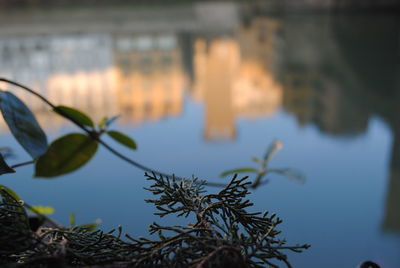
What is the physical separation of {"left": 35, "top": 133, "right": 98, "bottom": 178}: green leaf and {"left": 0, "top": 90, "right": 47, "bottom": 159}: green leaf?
96mm

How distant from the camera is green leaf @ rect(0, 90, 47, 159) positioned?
28 centimetres

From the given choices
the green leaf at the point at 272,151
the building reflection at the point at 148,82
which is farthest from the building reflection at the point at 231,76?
the green leaf at the point at 272,151

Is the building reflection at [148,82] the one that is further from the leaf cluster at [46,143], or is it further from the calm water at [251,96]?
the leaf cluster at [46,143]

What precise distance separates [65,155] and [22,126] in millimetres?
120

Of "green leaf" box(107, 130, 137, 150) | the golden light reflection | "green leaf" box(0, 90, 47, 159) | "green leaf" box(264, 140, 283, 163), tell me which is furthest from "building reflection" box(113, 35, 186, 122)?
"green leaf" box(0, 90, 47, 159)

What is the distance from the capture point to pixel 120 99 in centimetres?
246

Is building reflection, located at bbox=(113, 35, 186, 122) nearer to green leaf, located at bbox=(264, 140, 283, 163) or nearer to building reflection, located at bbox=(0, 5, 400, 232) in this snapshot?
building reflection, located at bbox=(0, 5, 400, 232)

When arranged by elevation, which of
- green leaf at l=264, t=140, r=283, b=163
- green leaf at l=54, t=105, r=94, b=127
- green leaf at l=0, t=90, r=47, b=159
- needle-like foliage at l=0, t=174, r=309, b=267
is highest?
green leaf at l=264, t=140, r=283, b=163

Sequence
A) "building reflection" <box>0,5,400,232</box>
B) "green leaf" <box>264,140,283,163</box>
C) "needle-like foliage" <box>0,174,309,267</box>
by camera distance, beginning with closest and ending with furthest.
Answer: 1. "needle-like foliage" <box>0,174,309,267</box>
2. "green leaf" <box>264,140,283,163</box>
3. "building reflection" <box>0,5,400,232</box>

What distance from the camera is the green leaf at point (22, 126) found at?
10.9 inches

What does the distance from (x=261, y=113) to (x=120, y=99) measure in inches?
29.6

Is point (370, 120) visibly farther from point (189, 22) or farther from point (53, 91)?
point (189, 22)

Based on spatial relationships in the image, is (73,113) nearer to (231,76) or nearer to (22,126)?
(22,126)

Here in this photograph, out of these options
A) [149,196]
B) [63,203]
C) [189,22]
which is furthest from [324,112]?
[189,22]
